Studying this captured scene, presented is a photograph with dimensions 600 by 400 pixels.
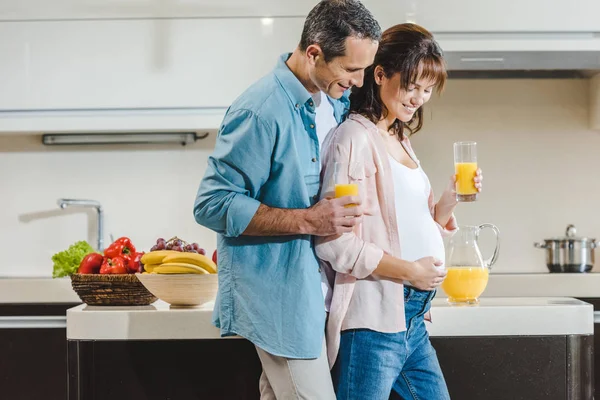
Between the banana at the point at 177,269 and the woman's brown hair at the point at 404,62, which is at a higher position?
the woman's brown hair at the point at 404,62

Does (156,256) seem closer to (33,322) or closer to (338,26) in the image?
(338,26)

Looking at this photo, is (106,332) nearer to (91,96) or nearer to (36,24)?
(91,96)

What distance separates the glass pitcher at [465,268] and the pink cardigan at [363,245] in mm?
367

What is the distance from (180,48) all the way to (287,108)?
181 cm

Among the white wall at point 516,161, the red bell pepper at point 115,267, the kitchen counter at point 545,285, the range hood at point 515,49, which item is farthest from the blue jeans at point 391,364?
the white wall at point 516,161

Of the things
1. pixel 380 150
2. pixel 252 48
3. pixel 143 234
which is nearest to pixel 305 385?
pixel 380 150

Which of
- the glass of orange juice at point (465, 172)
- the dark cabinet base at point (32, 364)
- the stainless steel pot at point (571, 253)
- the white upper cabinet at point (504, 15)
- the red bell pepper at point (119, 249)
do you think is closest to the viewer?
the glass of orange juice at point (465, 172)

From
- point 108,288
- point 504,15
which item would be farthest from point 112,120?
point 504,15

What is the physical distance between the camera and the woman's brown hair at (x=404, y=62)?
1765 mm

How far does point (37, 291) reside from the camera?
3.30 meters

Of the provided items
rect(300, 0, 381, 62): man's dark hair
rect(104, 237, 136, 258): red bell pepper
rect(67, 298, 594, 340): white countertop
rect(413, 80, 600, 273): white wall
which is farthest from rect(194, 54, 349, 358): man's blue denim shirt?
rect(413, 80, 600, 273): white wall

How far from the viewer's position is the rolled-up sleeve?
63.7 inches

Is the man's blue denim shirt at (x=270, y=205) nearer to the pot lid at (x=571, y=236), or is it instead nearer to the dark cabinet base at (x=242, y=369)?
the dark cabinet base at (x=242, y=369)

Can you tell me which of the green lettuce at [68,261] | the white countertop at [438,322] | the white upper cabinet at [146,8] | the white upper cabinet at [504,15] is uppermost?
the white upper cabinet at [146,8]
